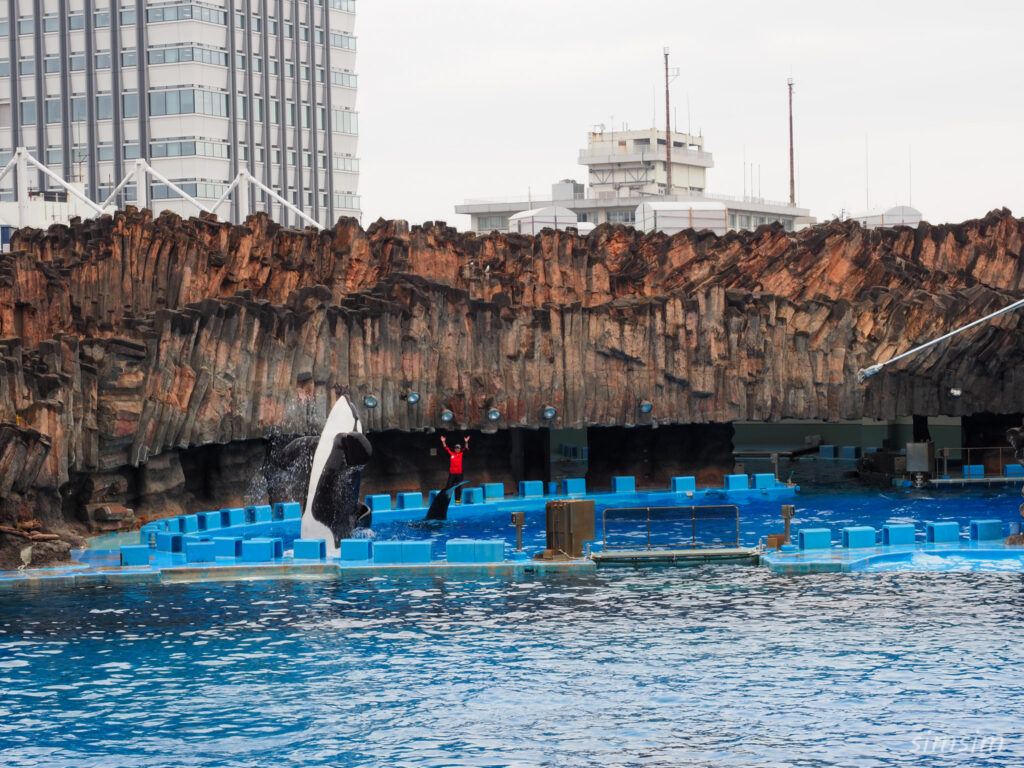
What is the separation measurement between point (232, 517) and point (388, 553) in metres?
7.12

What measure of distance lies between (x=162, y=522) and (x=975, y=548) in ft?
49.2

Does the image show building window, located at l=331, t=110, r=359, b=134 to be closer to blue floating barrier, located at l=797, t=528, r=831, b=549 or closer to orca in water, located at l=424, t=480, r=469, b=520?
orca in water, located at l=424, t=480, r=469, b=520

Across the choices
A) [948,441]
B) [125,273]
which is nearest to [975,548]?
[125,273]

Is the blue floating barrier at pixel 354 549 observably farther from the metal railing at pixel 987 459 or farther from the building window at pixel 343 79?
the building window at pixel 343 79

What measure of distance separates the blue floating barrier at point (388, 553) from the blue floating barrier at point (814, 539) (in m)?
6.59

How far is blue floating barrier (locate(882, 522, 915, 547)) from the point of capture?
25.8 meters

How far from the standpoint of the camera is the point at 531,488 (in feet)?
119

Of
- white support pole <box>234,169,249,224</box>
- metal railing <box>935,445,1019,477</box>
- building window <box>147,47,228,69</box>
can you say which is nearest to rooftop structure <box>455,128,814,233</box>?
building window <box>147,47,228,69</box>

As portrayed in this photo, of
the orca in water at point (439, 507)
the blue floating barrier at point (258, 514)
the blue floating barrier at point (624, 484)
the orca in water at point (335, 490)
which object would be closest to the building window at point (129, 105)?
the blue floating barrier at point (624, 484)

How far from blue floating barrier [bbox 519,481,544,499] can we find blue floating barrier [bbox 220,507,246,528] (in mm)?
7237

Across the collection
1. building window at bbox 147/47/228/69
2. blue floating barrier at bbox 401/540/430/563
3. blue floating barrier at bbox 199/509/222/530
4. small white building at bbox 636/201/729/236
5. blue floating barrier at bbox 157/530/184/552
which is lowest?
blue floating barrier at bbox 401/540/430/563

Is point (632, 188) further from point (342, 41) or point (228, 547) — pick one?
point (228, 547)

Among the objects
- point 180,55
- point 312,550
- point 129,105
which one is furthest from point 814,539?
point 129,105

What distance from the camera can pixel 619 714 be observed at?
52.1 ft
